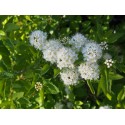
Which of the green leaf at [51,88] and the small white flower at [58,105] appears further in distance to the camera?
the small white flower at [58,105]

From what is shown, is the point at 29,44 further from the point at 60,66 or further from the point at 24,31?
the point at 24,31

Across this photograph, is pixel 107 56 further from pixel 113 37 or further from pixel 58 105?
pixel 58 105

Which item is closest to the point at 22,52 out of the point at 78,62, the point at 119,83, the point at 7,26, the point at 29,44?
the point at 29,44

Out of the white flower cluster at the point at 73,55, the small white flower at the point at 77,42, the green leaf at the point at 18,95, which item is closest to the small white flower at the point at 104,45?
the white flower cluster at the point at 73,55

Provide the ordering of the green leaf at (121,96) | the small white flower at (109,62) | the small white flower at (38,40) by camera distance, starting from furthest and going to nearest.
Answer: the green leaf at (121,96) → the small white flower at (38,40) → the small white flower at (109,62)

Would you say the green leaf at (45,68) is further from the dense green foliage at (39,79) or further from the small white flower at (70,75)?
the small white flower at (70,75)

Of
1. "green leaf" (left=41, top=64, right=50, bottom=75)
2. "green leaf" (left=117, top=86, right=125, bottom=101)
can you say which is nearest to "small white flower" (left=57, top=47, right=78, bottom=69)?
"green leaf" (left=41, top=64, right=50, bottom=75)

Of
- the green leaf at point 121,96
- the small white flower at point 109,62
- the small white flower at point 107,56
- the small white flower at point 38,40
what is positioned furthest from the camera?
the green leaf at point 121,96
